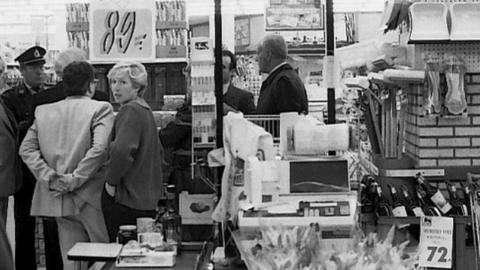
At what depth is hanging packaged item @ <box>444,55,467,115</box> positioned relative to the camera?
3.90m

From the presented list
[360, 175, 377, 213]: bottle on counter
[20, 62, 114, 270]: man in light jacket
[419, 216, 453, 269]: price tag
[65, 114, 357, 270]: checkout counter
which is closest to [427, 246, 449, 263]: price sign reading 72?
[419, 216, 453, 269]: price tag

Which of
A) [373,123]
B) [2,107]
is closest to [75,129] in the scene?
[2,107]

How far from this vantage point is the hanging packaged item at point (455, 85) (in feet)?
12.8

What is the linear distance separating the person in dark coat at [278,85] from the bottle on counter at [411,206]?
90 centimetres

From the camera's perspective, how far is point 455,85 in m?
3.90

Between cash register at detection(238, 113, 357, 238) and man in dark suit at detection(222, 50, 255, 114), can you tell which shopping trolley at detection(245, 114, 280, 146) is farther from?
man in dark suit at detection(222, 50, 255, 114)

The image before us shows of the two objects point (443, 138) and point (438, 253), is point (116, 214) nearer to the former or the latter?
point (438, 253)

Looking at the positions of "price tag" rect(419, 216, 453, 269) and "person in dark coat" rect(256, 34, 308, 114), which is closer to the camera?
"price tag" rect(419, 216, 453, 269)

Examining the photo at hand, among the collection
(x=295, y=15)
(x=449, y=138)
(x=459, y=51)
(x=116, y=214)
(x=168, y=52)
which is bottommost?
(x=116, y=214)

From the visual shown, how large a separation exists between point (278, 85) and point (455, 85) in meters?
1.13

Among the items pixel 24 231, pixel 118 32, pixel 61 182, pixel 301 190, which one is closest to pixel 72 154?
pixel 61 182

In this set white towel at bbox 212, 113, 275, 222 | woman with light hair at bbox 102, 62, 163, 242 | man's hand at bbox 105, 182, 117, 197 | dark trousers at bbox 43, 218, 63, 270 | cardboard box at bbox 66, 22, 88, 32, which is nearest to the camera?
white towel at bbox 212, 113, 275, 222

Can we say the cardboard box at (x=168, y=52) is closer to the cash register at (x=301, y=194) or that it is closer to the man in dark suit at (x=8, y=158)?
the man in dark suit at (x=8, y=158)

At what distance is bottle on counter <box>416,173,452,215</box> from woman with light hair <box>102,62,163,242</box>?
4.85 ft
